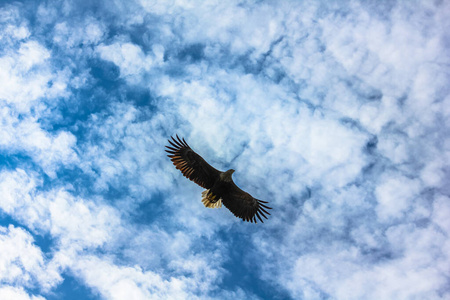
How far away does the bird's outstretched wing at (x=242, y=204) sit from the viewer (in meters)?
18.0

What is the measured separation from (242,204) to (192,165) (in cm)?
303

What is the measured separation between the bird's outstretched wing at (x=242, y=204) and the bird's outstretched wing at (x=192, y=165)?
3.40 ft

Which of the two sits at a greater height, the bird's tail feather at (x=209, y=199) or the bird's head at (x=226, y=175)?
the bird's head at (x=226, y=175)

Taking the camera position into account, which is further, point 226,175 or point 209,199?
point 209,199

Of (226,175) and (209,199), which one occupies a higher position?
(226,175)

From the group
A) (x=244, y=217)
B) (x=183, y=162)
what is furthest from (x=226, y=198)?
(x=183, y=162)

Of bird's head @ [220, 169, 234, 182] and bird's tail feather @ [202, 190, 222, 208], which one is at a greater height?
bird's head @ [220, 169, 234, 182]

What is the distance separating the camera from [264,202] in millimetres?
17812

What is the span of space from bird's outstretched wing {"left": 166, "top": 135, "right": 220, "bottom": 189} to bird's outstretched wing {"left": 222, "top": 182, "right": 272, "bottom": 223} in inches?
40.8

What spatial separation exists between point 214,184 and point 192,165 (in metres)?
1.36

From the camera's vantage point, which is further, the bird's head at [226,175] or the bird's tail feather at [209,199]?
the bird's tail feather at [209,199]

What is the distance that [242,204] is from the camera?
18.2 meters

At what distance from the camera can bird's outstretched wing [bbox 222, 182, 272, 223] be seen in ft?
58.9

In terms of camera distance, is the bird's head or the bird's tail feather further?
the bird's tail feather
